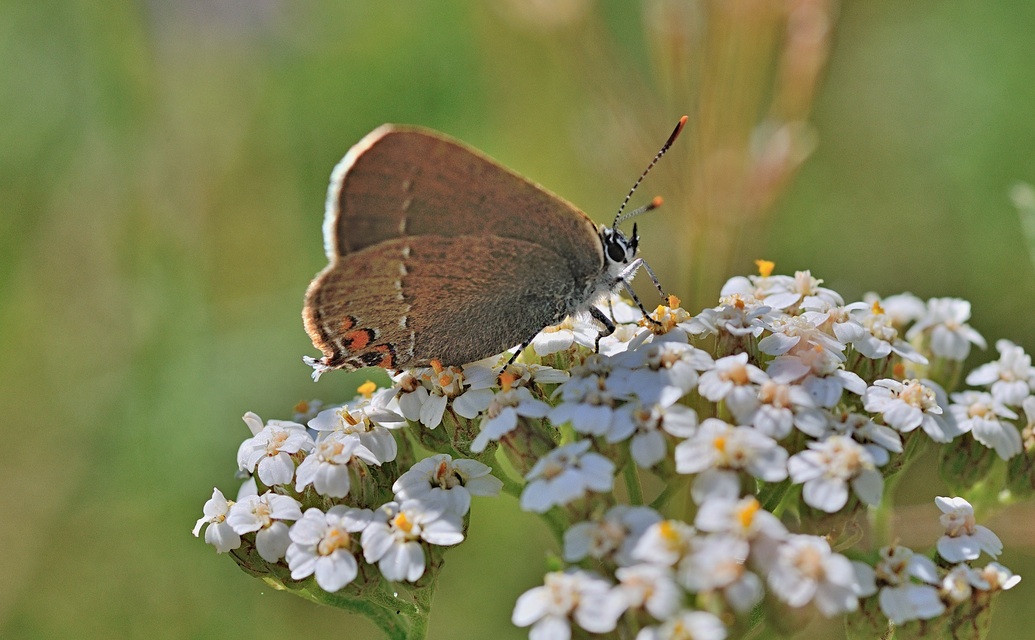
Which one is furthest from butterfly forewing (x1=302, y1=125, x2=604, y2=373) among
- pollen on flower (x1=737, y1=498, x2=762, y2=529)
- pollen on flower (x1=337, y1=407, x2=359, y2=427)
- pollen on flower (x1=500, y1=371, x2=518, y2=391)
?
pollen on flower (x1=737, y1=498, x2=762, y2=529)

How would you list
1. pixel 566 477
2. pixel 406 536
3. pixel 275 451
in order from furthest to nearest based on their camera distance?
1. pixel 275 451
2. pixel 406 536
3. pixel 566 477

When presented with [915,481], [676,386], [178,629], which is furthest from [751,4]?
[178,629]

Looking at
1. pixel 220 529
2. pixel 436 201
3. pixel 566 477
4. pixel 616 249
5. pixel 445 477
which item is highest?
pixel 436 201

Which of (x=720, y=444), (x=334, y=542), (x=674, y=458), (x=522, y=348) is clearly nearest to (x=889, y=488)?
(x=674, y=458)

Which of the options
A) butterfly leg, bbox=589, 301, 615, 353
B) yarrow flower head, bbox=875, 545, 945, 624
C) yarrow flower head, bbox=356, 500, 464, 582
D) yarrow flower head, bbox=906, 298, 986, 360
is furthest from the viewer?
yarrow flower head, bbox=906, 298, 986, 360

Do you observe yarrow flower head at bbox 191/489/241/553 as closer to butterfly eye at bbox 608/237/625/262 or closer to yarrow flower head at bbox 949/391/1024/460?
butterfly eye at bbox 608/237/625/262

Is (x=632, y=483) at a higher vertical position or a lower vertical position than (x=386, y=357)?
lower

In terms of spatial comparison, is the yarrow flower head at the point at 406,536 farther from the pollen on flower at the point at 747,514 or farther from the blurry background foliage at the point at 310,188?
the blurry background foliage at the point at 310,188

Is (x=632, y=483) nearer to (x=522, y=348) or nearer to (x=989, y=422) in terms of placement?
(x=522, y=348)
